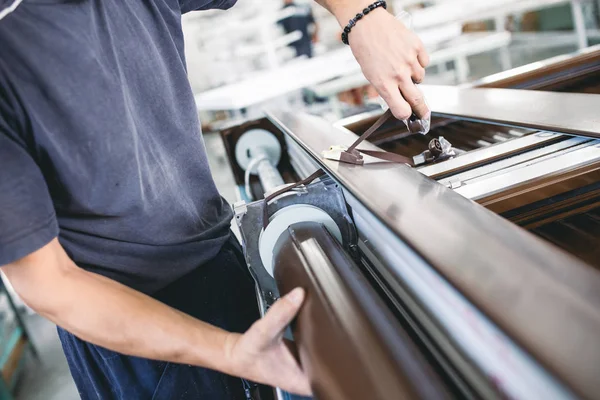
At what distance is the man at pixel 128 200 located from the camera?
0.68 metres

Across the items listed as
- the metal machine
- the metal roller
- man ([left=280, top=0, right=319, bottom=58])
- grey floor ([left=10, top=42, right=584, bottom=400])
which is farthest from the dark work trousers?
man ([left=280, top=0, right=319, bottom=58])

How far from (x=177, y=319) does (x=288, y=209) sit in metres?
0.25

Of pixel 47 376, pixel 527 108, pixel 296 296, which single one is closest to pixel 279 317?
pixel 296 296

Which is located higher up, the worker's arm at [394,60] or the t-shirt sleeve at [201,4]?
the t-shirt sleeve at [201,4]

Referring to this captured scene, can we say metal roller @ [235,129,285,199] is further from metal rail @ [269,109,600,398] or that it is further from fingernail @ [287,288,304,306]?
fingernail @ [287,288,304,306]

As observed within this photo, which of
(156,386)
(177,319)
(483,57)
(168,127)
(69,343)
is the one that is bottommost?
(483,57)

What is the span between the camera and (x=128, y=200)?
0.86 metres

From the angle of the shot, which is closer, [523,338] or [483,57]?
[523,338]

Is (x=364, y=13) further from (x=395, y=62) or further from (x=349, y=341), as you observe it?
(x=349, y=341)

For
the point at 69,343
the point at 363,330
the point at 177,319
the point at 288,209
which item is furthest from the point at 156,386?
the point at 363,330

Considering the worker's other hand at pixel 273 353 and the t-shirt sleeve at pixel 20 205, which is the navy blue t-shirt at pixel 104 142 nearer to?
the t-shirt sleeve at pixel 20 205

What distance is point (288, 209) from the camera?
83cm

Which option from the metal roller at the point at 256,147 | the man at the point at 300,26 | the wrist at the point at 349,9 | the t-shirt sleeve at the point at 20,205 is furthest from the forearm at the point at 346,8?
the man at the point at 300,26

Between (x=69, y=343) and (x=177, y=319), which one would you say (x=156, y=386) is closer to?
(x=69, y=343)
